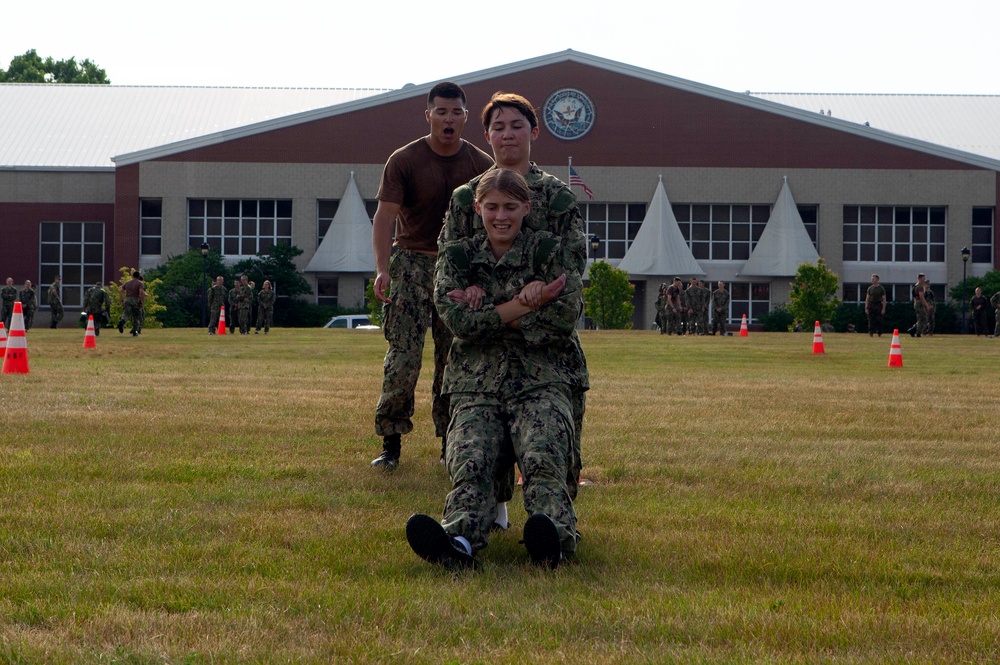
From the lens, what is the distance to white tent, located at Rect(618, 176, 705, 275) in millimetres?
56406

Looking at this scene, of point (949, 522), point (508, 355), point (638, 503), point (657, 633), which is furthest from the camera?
point (638, 503)

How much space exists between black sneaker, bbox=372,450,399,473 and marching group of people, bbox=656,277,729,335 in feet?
110

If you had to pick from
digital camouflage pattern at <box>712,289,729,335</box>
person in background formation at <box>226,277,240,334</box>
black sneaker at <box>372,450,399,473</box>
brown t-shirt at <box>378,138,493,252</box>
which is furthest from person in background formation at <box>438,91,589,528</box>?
digital camouflage pattern at <box>712,289,729,335</box>

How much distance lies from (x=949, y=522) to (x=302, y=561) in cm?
304

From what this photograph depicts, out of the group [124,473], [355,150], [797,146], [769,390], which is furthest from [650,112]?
[124,473]

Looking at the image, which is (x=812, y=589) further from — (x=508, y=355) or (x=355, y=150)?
(x=355, y=150)

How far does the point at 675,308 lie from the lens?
4075 cm

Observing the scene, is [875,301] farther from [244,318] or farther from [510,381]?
[510,381]

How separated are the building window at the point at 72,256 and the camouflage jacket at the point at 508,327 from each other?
5603cm

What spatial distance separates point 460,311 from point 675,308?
118ft

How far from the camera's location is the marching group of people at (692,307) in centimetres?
4088

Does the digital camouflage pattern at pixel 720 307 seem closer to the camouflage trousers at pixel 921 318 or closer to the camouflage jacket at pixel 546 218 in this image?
the camouflage trousers at pixel 921 318

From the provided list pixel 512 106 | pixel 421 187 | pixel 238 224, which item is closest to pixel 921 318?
pixel 238 224

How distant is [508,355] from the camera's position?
17.7 ft
